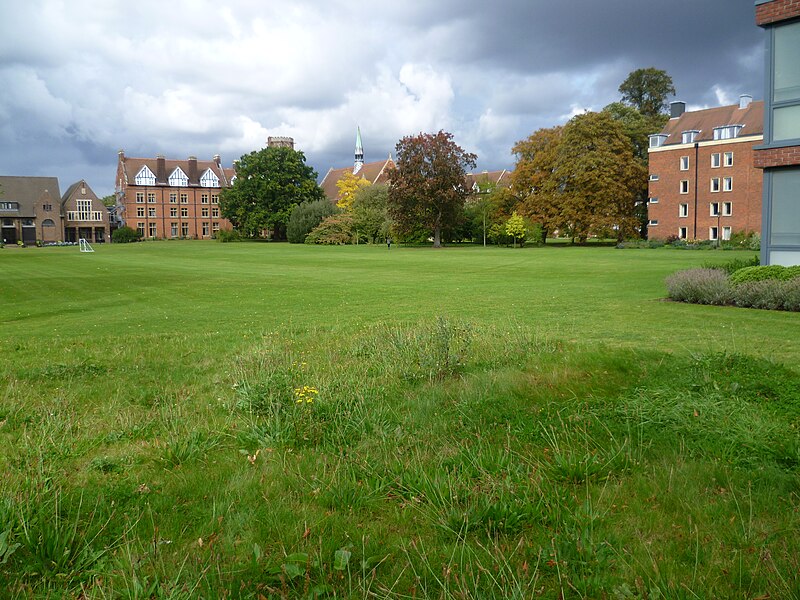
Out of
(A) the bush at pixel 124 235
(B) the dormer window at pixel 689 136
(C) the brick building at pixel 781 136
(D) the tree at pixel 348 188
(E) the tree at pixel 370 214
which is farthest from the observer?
(A) the bush at pixel 124 235

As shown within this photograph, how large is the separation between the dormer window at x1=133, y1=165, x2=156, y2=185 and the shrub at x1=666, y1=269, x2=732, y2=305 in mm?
108994

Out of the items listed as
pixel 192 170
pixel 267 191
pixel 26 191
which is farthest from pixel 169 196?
pixel 267 191

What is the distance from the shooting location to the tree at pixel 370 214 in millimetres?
77812

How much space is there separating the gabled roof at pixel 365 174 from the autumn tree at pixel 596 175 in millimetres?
42118

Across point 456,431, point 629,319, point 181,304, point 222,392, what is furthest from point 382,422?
point 181,304

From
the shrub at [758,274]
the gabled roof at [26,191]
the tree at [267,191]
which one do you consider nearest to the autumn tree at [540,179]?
the tree at [267,191]

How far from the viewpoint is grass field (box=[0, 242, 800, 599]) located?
9.89 feet

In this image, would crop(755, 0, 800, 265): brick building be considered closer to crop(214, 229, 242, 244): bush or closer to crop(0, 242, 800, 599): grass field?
crop(0, 242, 800, 599): grass field

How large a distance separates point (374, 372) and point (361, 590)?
476cm

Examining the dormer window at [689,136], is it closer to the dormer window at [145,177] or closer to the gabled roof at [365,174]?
the gabled roof at [365,174]

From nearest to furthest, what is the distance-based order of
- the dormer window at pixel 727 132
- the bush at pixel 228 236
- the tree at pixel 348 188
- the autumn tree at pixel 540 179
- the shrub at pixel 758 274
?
the shrub at pixel 758 274 → the dormer window at pixel 727 132 → the autumn tree at pixel 540 179 → the tree at pixel 348 188 → the bush at pixel 228 236

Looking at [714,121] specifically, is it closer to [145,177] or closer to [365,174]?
[365,174]

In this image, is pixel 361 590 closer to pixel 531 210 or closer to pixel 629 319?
pixel 629 319

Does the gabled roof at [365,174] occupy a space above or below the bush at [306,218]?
above
